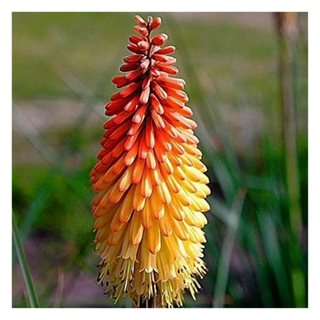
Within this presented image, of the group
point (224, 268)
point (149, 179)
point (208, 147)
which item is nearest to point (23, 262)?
point (149, 179)

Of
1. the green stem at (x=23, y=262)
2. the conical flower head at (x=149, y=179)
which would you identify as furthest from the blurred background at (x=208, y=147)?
the conical flower head at (x=149, y=179)

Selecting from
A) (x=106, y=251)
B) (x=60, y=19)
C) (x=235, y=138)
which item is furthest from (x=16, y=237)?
(x=60, y=19)

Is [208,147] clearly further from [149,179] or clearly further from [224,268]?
Answer: [149,179]

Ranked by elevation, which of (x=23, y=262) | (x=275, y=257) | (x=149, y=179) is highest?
(x=149, y=179)

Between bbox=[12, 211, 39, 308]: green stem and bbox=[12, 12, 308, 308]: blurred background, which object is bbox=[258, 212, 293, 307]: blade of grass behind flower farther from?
bbox=[12, 211, 39, 308]: green stem

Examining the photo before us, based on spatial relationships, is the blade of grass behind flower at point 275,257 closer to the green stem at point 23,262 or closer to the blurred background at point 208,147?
the blurred background at point 208,147
